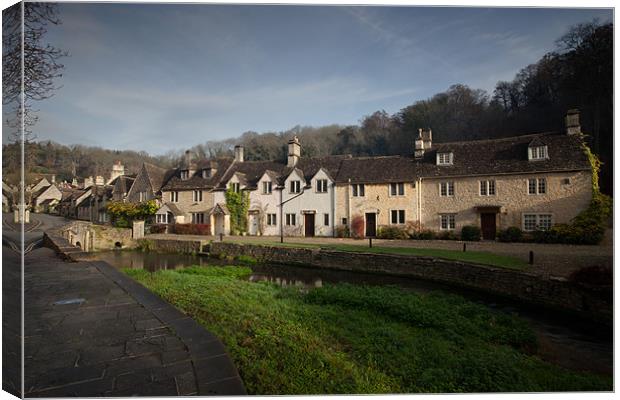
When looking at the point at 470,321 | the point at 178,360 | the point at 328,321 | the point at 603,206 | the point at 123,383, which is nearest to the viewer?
the point at 123,383

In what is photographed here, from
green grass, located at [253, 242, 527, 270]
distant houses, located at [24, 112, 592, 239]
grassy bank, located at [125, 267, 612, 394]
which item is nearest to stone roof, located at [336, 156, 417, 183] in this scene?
distant houses, located at [24, 112, 592, 239]

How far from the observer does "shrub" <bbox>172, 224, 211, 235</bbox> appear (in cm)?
1905

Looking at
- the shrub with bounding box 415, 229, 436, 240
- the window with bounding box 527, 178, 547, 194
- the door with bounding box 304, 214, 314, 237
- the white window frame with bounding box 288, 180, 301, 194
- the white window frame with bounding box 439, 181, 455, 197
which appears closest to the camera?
the window with bounding box 527, 178, 547, 194

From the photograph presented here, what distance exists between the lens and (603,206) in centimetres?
353

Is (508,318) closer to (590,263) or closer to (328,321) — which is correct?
(590,263)

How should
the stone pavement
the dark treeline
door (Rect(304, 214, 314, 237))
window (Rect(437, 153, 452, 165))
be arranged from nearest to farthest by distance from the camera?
the stone pavement < the dark treeline < window (Rect(437, 153, 452, 165)) < door (Rect(304, 214, 314, 237))

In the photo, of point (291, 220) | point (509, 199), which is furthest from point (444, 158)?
point (291, 220)

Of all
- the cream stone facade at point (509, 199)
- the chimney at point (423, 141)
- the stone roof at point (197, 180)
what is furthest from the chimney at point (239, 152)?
the stone roof at point (197, 180)

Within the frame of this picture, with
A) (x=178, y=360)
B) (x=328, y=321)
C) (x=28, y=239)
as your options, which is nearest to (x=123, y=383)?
(x=178, y=360)

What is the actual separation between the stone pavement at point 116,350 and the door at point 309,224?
33.1 feet

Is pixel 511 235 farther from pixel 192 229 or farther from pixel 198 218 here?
pixel 198 218

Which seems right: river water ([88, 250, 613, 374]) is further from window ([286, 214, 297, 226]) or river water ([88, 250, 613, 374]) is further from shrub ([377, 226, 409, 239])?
window ([286, 214, 297, 226])

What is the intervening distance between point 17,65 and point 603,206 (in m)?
6.56

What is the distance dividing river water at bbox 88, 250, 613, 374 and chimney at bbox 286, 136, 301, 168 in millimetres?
4355
